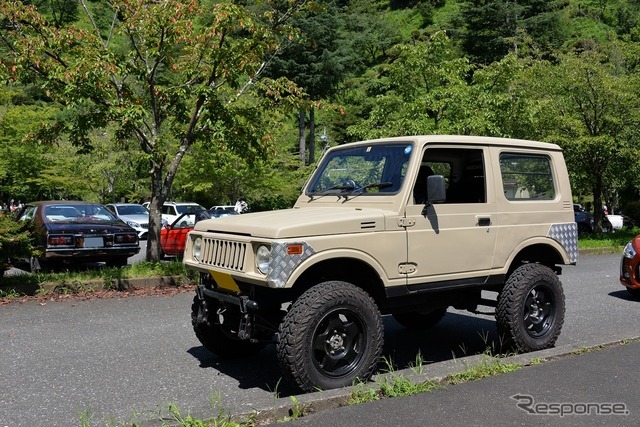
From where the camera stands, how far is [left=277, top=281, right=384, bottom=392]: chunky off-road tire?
13.9 ft

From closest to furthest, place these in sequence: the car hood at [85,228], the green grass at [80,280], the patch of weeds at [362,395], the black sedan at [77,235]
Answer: the patch of weeds at [362,395], the green grass at [80,280], the black sedan at [77,235], the car hood at [85,228]

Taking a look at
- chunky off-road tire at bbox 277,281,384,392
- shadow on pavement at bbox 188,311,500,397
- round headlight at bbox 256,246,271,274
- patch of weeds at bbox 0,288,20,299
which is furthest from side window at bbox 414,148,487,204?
patch of weeds at bbox 0,288,20,299

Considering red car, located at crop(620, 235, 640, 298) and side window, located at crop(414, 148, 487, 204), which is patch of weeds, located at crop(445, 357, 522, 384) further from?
red car, located at crop(620, 235, 640, 298)

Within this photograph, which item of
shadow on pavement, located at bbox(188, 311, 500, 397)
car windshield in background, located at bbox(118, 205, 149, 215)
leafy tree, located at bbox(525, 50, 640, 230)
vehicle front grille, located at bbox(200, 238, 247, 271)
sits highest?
leafy tree, located at bbox(525, 50, 640, 230)

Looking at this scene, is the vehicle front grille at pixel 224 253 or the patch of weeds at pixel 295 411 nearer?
the patch of weeds at pixel 295 411

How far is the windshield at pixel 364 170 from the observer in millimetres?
5223

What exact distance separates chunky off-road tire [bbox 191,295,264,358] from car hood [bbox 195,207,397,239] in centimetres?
73

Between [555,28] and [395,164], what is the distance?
54631mm

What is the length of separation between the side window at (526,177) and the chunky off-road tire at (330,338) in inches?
84.2

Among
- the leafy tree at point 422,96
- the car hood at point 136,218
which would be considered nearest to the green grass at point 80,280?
the leafy tree at point 422,96

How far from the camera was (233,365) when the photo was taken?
5.57 metres

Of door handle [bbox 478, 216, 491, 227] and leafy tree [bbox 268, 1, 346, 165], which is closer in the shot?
door handle [bbox 478, 216, 491, 227]

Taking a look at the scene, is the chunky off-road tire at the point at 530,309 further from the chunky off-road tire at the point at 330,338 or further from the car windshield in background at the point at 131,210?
the car windshield in background at the point at 131,210

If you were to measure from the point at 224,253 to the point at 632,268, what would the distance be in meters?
7.10
